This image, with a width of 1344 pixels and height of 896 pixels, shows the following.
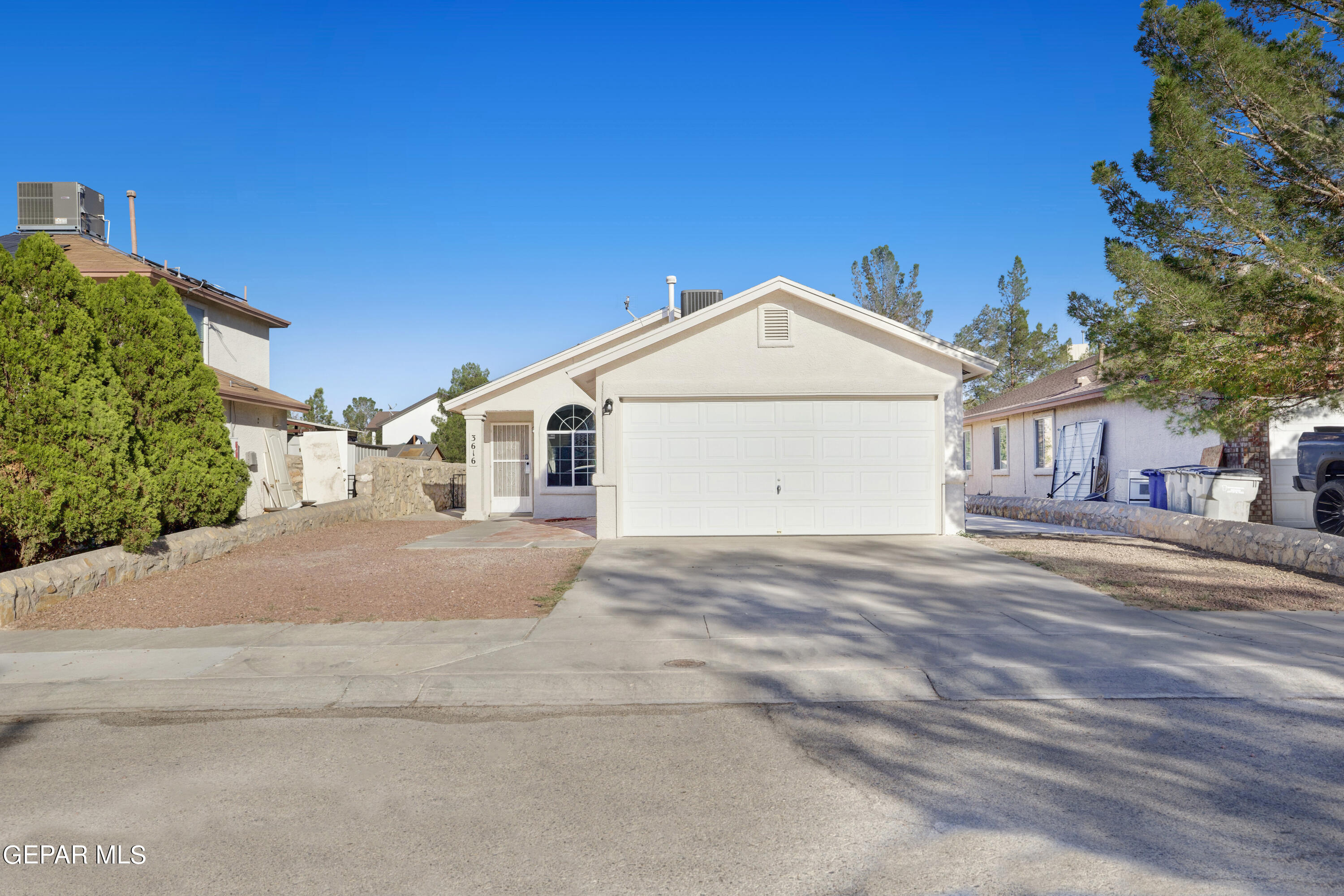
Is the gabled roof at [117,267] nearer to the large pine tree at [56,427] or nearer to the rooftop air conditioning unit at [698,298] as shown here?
the large pine tree at [56,427]

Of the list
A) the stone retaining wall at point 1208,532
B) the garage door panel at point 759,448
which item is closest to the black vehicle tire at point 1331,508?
the stone retaining wall at point 1208,532

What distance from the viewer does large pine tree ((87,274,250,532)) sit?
38.2 feet

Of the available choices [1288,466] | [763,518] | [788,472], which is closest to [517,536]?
[763,518]

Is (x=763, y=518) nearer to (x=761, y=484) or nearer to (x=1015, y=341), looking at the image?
(x=761, y=484)

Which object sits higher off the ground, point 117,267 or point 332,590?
point 117,267

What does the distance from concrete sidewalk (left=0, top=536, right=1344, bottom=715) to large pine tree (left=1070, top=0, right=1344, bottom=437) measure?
3445mm

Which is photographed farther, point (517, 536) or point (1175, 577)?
point (517, 536)

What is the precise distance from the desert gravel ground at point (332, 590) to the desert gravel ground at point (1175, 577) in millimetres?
5962

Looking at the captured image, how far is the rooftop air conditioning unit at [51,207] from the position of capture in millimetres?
19234

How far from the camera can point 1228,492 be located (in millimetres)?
12883

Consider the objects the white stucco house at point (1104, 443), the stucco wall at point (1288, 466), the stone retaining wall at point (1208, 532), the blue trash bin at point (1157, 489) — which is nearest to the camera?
the stone retaining wall at point (1208, 532)

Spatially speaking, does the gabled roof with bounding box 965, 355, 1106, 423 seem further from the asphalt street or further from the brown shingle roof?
the brown shingle roof

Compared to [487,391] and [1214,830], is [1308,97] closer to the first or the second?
[1214,830]

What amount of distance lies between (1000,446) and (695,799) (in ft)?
77.9
